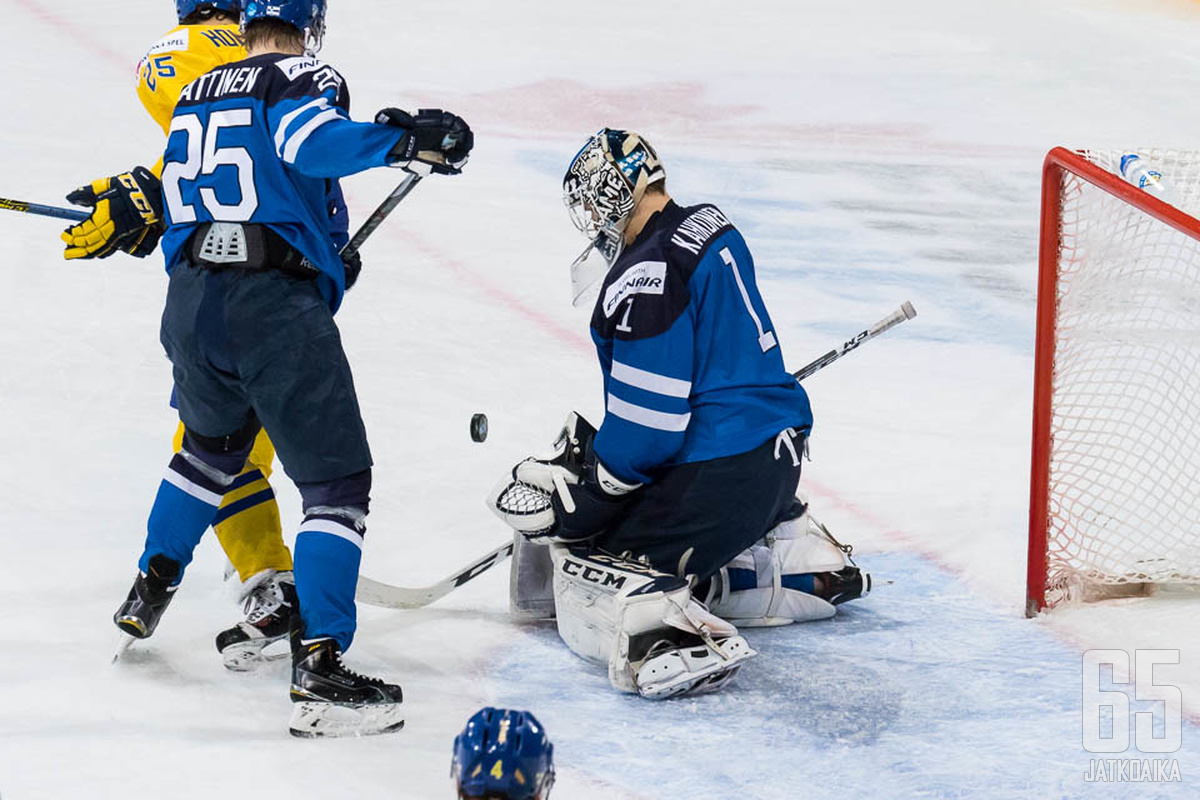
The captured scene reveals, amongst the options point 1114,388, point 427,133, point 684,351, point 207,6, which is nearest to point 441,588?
point 684,351

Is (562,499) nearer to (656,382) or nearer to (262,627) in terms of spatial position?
(656,382)

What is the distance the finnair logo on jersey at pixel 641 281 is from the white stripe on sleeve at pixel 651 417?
0.17 meters

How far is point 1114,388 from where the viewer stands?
3750 millimetres

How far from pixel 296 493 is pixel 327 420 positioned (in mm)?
1103

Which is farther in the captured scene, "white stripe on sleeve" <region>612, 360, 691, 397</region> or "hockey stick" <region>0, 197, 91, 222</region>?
"hockey stick" <region>0, 197, 91, 222</region>

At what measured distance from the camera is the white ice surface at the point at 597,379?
2740 mm

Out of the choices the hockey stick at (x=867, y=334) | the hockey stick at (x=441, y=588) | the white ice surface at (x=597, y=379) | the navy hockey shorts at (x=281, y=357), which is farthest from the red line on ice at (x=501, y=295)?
the navy hockey shorts at (x=281, y=357)

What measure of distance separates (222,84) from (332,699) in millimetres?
1040

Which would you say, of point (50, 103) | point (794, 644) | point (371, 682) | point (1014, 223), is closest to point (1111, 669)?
point (794, 644)

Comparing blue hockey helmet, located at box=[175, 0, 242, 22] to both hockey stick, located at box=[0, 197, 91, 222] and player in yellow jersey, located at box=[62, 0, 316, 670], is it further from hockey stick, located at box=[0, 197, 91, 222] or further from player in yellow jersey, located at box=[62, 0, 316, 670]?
hockey stick, located at box=[0, 197, 91, 222]

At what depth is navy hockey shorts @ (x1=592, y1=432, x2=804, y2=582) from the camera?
302 centimetres

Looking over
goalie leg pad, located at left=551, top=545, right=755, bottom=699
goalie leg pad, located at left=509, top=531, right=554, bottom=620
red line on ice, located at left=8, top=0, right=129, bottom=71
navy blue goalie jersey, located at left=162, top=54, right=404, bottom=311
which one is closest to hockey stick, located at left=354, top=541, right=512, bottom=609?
goalie leg pad, located at left=509, top=531, right=554, bottom=620

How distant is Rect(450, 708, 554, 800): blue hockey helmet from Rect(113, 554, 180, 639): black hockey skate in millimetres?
1602

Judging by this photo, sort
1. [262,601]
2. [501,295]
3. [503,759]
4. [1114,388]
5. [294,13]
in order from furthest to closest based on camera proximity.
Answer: [501,295] < [1114,388] < [262,601] < [294,13] < [503,759]
